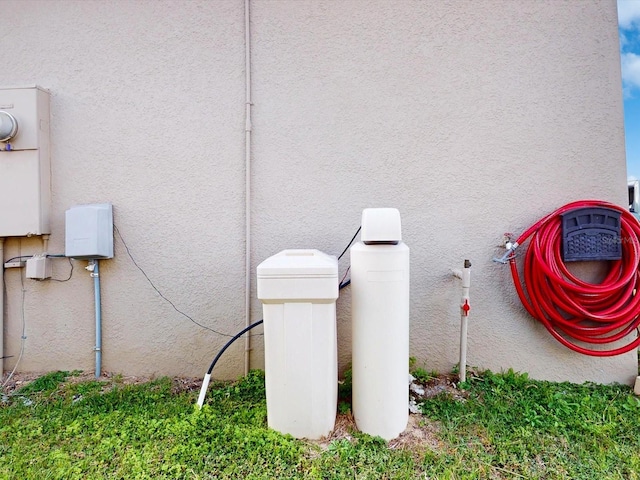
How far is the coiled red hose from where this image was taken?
2.14 metres

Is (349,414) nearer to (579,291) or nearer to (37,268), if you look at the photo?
(579,291)

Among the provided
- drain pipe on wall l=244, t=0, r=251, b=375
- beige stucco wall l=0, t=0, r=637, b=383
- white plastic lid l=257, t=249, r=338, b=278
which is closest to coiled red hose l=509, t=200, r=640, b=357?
beige stucco wall l=0, t=0, r=637, b=383

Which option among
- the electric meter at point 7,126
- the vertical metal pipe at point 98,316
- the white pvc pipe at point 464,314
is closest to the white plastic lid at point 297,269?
the white pvc pipe at point 464,314

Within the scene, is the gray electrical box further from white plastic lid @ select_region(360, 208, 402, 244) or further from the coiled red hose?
the coiled red hose

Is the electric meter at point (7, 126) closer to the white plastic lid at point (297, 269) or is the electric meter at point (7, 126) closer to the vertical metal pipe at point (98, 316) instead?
the vertical metal pipe at point (98, 316)

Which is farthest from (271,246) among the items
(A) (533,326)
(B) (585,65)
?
(B) (585,65)

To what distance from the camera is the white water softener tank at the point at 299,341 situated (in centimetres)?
167

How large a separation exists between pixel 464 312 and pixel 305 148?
5.33 ft

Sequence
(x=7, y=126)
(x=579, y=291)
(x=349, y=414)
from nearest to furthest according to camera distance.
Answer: (x=349, y=414) → (x=579, y=291) → (x=7, y=126)

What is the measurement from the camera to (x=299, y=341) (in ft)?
5.61

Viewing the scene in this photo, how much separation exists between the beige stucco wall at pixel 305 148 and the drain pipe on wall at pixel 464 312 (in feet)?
0.47

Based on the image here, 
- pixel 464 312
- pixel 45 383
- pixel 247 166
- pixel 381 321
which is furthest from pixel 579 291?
pixel 45 383

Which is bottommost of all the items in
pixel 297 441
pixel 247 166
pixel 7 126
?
pixel 297 441

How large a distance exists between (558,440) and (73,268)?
3.44 metres
